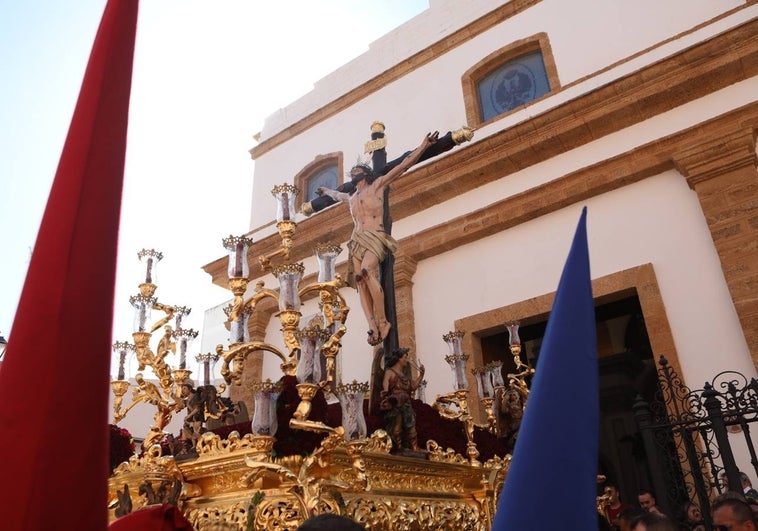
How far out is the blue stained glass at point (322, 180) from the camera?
1121 cm

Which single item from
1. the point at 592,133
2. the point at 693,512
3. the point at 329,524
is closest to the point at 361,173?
the point at 693,512

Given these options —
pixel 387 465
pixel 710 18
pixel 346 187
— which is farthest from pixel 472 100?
pixel 387 465

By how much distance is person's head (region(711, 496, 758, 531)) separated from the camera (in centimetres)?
268

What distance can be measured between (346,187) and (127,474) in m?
3.17

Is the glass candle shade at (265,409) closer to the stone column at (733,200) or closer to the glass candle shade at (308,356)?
the glass candle shade at (308,356)

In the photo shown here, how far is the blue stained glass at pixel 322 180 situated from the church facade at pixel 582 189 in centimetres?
18

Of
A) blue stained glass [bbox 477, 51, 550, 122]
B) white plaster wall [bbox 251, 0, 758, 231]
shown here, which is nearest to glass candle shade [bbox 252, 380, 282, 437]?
white plaster wall [bbox 251, 0, 758, 231]

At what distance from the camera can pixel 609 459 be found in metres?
8.57

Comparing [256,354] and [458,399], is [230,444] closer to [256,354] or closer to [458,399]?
[458,399]

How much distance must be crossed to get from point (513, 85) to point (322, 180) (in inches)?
161

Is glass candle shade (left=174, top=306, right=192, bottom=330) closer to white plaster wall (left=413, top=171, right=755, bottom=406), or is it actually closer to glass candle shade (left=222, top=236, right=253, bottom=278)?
glass candle shade (left=222, top=236, right=253, bottom=278)

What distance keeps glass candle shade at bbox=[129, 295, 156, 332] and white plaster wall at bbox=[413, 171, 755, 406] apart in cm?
490

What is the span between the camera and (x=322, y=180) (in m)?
11.4

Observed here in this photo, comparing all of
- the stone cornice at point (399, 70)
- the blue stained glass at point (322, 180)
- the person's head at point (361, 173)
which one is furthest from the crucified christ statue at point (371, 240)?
the blue stained glass at point (322, 180)
